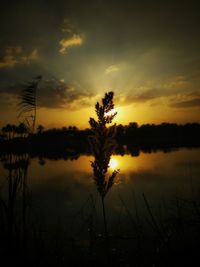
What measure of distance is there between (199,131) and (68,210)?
129495 millimetres

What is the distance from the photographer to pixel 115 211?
1077 centimetres

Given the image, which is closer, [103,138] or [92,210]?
[103,138]

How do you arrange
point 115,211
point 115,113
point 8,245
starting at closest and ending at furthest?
point 8,245 < point 115,113 < point 115,211

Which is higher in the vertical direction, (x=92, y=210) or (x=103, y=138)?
(x=103, y=138)

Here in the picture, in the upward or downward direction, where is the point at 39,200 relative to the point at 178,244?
downward

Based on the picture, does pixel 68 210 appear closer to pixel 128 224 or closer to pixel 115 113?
pixel 128 224

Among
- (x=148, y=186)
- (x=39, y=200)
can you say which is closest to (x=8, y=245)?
(x=39, y=200)

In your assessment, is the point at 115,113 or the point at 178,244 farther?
the point at 178,244

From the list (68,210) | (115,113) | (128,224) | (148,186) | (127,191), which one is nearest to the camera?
(115,113)

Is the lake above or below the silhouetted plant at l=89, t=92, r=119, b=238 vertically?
below

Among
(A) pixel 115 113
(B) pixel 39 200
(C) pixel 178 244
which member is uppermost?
(A) pixel 115 113

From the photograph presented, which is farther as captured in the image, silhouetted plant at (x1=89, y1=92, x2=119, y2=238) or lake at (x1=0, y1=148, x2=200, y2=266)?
lake at (x1=0, y1=148, x2=200, y2=266)

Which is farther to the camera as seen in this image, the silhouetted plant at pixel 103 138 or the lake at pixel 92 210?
the lake at pixel 92 210

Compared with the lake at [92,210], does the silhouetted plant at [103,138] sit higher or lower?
higher
